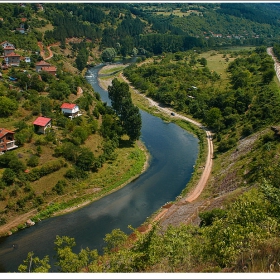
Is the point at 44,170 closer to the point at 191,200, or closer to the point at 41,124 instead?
the point at 41,124

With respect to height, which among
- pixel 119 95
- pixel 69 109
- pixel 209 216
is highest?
pixel 119 95

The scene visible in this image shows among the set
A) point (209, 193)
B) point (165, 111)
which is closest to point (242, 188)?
point (209, 193)

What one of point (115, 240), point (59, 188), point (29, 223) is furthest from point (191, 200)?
point (29, 223)

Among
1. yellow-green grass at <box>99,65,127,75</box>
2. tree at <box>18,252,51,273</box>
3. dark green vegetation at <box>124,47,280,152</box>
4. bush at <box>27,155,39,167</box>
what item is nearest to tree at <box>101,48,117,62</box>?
yellow-green grass at <box>99,65,127,75</box>

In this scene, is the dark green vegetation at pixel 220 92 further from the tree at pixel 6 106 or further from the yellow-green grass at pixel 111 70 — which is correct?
the tree at pixel 6 106

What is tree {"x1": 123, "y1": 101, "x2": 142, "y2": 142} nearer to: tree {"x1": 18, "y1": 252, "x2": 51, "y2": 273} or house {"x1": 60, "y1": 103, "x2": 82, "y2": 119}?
house {"x1": 60, "y1": 103, "x2": 82, "y2": 119}
